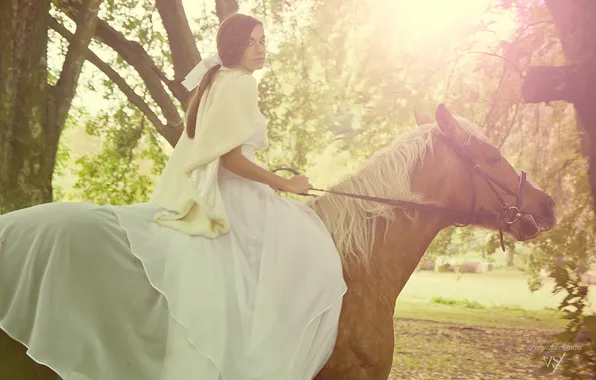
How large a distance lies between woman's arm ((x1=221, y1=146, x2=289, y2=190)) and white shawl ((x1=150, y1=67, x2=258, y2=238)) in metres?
0.05

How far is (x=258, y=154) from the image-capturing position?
1035 cm

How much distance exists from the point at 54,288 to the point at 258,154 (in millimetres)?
8068

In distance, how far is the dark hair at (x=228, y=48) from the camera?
275 cm

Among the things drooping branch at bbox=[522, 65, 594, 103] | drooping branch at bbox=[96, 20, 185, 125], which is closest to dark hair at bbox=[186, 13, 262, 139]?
drooping branch at bbox=[522, 65, 594, 103]

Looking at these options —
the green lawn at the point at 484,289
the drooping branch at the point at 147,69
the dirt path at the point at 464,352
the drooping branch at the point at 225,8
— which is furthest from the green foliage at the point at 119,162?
the green lawn at the point at 484,289

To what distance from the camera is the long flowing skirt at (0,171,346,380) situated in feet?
7.71

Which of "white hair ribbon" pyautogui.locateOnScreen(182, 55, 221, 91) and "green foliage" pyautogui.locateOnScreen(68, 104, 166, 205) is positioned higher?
"white hair ribbon" pyautogui.locateOnScreen(182, 55, 221, 91)

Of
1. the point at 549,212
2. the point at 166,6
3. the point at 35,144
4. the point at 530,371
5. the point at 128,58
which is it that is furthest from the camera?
the point at 530,371

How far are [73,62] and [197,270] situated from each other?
459 centimetres

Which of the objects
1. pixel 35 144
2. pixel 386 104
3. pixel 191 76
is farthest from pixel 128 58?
pixel 191 76

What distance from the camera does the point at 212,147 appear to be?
8.63 feet

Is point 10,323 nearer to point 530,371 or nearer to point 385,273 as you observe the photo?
point 385,273
